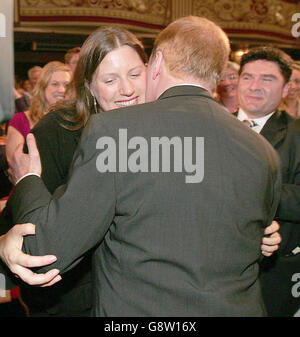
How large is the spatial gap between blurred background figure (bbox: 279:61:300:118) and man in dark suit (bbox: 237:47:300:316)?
105 cm

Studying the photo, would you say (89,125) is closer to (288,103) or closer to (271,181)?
(271,181)

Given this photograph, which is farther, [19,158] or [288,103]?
[288,103]

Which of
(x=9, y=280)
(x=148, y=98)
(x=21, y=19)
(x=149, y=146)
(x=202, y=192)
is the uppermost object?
(x=21, y=19)

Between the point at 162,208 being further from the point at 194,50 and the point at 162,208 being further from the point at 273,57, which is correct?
the point at 273,57

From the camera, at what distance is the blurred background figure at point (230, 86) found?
3.82 metres

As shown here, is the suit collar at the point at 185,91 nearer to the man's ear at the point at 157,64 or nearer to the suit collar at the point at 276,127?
the man's ear at the point at 157,64

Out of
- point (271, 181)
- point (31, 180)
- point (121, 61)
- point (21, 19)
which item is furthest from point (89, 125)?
point (21, 19)

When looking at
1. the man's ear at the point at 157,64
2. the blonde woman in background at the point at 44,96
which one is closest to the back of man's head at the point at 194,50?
the man's ear at the point at 157,64

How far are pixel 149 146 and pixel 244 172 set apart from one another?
29cm

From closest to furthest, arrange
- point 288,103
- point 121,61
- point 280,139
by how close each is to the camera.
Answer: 1. point 121,61
2. point 280,139
3. point 288,103

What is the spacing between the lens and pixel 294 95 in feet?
12.7

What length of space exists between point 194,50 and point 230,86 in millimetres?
2649

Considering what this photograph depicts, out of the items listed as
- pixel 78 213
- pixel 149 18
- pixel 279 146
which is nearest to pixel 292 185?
pixel 279 146

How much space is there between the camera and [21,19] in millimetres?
6324
